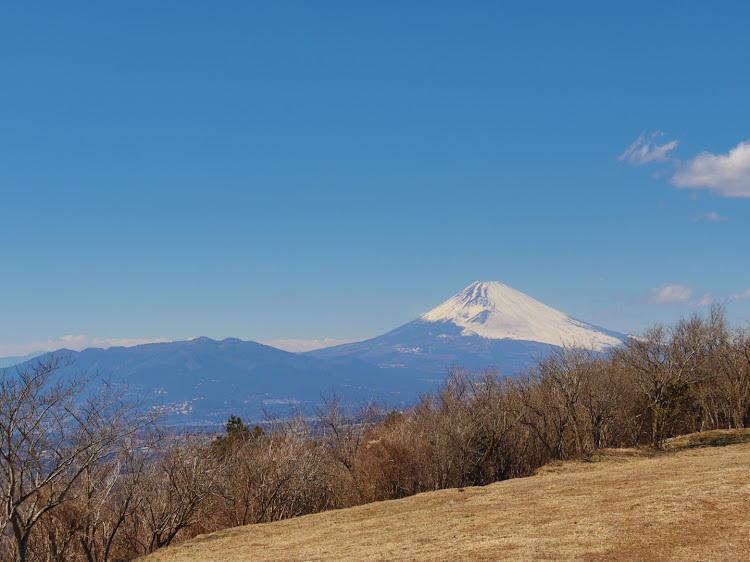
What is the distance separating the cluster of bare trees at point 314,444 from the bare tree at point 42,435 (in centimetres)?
7

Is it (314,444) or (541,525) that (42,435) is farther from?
(314,444)

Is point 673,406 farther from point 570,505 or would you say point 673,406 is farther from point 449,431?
point 570,505

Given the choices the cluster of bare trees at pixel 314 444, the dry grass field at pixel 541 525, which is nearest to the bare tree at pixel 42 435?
the cluster of bare trees at pixel 314 444

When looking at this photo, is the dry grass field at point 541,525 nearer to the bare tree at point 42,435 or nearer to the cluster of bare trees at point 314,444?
the cluster of bare trees at point 314,444

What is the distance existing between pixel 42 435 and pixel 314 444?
22.0 metres

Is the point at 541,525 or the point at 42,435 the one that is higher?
the point at 42,435

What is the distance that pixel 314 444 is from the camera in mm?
38344

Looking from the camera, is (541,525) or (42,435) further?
(42,435)

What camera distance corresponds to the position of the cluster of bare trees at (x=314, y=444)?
19.5 meters

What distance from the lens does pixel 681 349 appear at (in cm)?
5091

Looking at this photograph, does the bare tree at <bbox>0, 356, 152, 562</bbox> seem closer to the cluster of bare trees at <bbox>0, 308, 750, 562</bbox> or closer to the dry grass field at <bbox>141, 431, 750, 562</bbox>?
the cluster of bare trees at <bbox>0, 308, 750, 562</bbox>

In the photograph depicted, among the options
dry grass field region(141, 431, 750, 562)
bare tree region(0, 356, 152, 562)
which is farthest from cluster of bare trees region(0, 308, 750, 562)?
dry grass field region(141, 431, 750, 562)

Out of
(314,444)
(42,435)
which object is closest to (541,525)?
(42,435)

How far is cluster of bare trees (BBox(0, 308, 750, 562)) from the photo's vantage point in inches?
770
